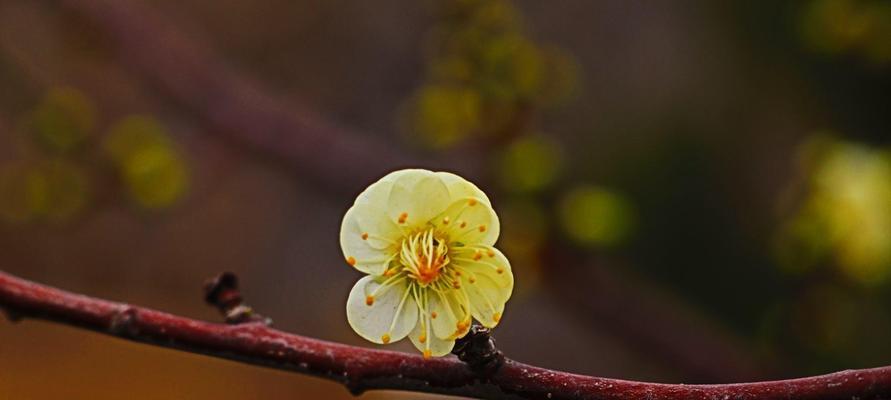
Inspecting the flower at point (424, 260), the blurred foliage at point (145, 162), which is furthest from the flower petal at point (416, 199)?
the blurred foliage at point (145, 162)

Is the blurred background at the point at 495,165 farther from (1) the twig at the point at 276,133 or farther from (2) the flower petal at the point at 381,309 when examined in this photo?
(2) the flower petal at the point at 381,309

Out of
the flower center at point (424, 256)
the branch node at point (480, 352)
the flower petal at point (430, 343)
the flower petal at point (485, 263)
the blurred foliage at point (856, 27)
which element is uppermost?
the blurred foliage at point (856, 27)

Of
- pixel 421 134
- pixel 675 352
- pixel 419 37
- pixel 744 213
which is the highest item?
pixel 419 37

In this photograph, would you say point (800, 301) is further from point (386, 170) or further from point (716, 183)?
point (386, 170)

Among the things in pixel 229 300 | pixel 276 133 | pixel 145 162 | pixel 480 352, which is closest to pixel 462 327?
pixel 480 352

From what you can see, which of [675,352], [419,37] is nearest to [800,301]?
[675,352]

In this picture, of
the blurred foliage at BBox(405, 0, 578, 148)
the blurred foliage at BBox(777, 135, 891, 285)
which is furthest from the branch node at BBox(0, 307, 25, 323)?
the blurred foliage at BBox(777, 135, 891, 285)

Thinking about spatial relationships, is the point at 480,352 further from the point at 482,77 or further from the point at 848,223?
the point at 848,223

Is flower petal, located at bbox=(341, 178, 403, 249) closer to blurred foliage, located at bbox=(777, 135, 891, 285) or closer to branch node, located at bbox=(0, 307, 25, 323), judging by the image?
branch node, located at bbox=(0, 307, 25, 323)
